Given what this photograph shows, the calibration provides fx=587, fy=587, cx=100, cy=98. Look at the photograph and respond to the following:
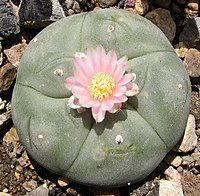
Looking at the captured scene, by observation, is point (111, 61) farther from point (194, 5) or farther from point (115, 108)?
Answer: point (194, 5)

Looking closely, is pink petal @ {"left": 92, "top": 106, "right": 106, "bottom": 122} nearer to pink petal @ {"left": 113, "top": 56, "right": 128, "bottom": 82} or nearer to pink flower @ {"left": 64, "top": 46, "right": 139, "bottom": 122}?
pink flower @ {"left": 64, "top": 46, "right": 139, "bottom": 122}

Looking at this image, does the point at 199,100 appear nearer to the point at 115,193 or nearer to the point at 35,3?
the point at 115,193

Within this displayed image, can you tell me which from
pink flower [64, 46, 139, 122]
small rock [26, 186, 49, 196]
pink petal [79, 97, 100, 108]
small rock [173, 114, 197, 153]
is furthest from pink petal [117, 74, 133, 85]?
small rock [26, 186, 49, 196]

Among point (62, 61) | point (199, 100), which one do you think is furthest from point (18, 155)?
point (199, 100)

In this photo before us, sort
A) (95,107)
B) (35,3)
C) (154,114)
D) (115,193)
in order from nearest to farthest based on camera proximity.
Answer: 1. (95,107)
2. (154,114)
3. (115,193)
4. (35,3)

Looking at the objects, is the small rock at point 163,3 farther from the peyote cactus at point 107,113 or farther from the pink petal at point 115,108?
the pink petal at point 115,108

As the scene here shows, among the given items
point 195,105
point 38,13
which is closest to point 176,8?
point 195,105

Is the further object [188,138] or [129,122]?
[188,138]
